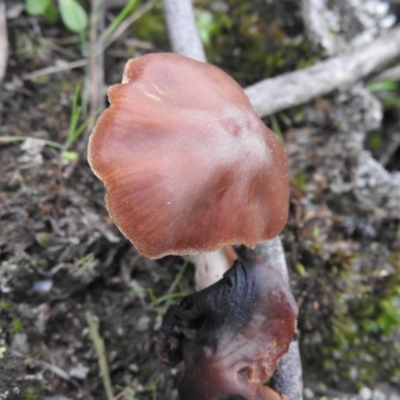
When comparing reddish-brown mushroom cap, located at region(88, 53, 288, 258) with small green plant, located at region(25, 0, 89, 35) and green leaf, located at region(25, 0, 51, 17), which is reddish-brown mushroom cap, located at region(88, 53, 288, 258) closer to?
small green plant, located at region(25, 0, 89, 35)

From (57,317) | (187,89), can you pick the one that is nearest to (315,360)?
(57,317)

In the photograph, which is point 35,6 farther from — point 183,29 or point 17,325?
point 17,325

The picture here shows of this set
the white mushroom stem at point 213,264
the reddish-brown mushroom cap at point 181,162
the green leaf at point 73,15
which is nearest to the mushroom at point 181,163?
the reddish-brown mushroom cap at point 181,162

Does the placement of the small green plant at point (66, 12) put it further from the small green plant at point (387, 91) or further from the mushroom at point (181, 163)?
the small green plant at point (387, 91)

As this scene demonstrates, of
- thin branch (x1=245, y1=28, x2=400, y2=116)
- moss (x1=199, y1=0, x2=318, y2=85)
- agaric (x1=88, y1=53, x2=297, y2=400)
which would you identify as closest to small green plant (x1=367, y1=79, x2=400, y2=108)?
thin branch (x1=245, y1=28, x2=400, y2=116)

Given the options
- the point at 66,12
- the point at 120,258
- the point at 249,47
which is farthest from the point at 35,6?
the point at 120,258

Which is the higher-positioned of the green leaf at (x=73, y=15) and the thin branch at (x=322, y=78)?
the green leaf at (x=73, y=15)
